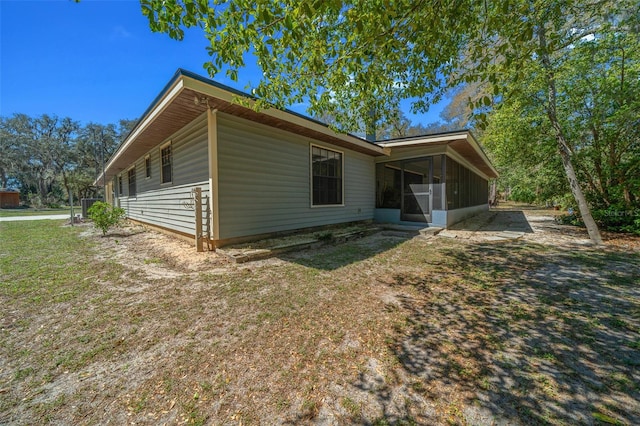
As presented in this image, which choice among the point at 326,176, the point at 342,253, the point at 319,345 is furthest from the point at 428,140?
the point at 319,345

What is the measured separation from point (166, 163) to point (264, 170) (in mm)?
3339

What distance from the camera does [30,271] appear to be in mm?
3682

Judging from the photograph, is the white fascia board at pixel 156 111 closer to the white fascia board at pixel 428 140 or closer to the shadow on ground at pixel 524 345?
the shadow on ground at pixel 524 345

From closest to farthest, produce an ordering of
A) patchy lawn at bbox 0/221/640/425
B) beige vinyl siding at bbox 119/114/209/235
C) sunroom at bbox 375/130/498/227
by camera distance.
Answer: patchy lawn at bbox 0/221/640/425 < beige vinyl siding at bbox 119/114/209/235 < sunroom at bbox 375/130/498/227

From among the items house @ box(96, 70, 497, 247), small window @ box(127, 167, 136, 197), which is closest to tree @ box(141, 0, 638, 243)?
house @ box(96, 70, 497, 247)

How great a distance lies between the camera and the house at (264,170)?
4.73 metres

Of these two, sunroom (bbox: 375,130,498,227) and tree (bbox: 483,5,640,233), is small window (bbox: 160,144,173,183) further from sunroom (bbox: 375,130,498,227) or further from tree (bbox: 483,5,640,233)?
tree (bbox: 483,5,640,233)

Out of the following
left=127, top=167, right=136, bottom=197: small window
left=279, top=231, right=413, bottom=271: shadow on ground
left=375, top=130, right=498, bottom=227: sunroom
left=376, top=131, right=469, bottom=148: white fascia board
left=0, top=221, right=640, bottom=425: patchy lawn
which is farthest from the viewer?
left=127, top=167, right=136, bottom=197: small window

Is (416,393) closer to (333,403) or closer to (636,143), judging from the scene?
(333,403)

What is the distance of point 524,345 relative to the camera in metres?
1.95

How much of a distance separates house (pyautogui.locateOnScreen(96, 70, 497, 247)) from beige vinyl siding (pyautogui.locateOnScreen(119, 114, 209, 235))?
25mm

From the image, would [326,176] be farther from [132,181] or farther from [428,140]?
[132,181]

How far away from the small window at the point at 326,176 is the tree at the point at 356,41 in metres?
2.46

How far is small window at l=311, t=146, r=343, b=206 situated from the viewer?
22.5 ft
